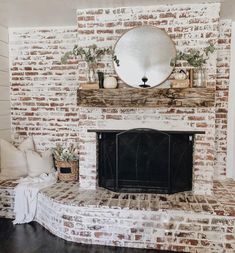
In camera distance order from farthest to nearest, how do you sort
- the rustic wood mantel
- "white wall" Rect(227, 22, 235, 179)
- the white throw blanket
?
"white wall" Rect(227, 22, 235, 179), the white throw blanket, the rustic wood mantel

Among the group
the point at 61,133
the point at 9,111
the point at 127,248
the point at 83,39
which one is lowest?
the point at 127,248

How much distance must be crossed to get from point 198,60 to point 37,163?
2408 millimetres

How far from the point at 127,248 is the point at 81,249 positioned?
1.52 ft

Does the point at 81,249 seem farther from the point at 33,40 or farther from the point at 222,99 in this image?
the point at 33,40

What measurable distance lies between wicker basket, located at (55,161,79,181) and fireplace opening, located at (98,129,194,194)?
53cm

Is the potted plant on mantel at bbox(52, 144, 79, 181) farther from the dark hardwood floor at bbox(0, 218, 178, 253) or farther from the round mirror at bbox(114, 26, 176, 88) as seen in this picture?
the round mirror at bbox(114, 26, 176, 88)

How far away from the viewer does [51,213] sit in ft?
9.64

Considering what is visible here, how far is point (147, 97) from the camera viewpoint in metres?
2.89

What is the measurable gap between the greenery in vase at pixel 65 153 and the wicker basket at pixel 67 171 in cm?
5

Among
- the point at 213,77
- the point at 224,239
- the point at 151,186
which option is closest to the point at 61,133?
the point at 151,186

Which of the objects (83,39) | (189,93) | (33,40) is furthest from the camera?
(33,40)

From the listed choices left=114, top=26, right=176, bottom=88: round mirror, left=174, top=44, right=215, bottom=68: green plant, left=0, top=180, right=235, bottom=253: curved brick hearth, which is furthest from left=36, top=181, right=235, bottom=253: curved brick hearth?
left=174, top=44, right=215, bottom=68: green plant

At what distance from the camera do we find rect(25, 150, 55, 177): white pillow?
3.55 metres

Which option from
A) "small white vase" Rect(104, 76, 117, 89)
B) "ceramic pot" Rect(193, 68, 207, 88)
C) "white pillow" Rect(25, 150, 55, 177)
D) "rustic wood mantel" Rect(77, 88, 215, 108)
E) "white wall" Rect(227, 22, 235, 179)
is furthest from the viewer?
"white pillow" Rect(25, 150, 55, 177)
